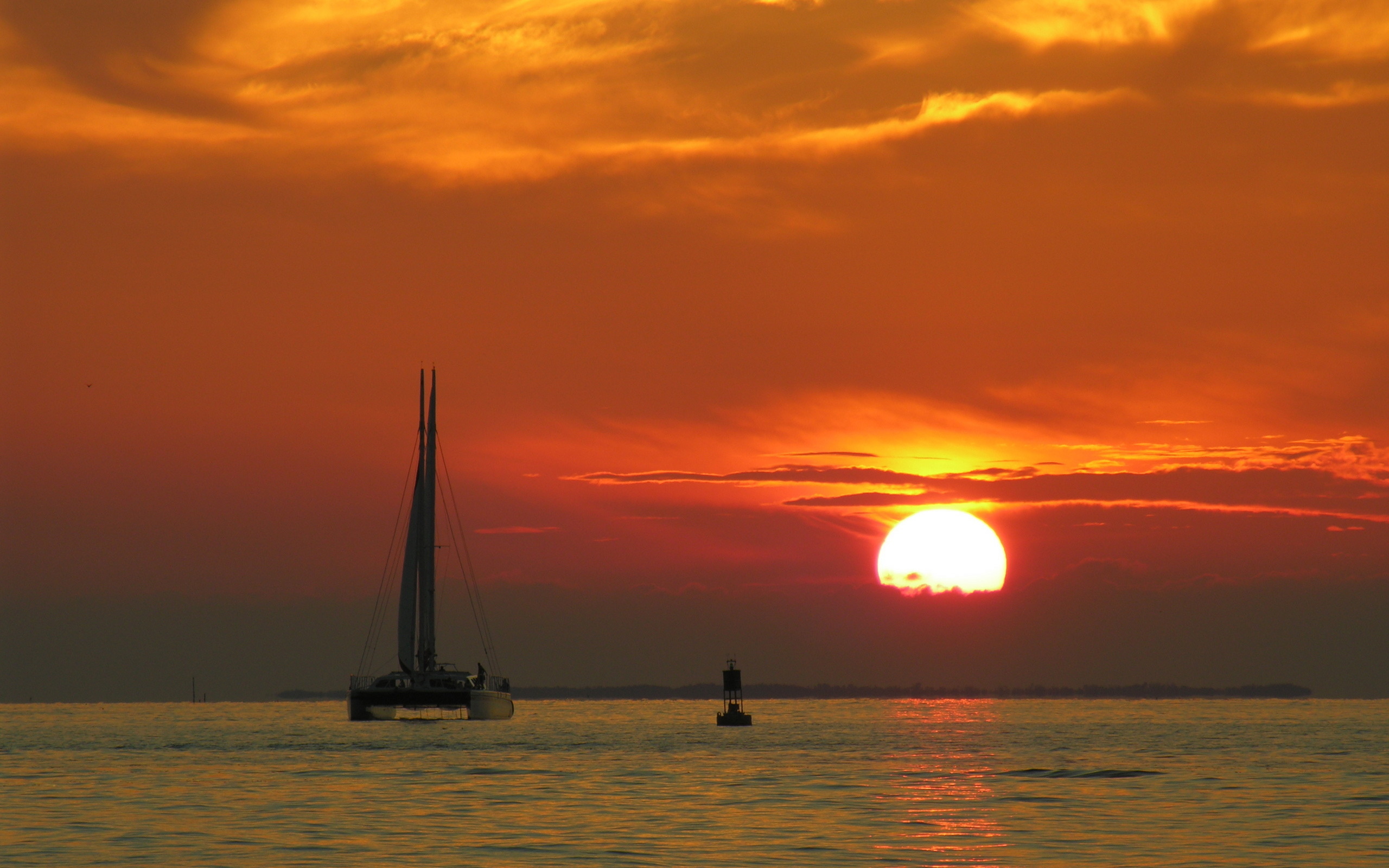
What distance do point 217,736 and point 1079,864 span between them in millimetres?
122679

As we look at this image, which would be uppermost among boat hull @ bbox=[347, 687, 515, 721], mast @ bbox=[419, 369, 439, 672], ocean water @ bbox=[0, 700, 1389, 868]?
mast @ bbox=[419, 369, 439, 672]

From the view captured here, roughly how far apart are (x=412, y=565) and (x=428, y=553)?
9.83ft

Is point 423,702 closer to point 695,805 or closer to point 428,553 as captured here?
point 428,553

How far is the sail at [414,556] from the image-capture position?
151 m

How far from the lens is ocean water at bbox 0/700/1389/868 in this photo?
4669cm

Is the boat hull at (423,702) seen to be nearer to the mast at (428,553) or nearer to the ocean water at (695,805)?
the mast at (428,553)

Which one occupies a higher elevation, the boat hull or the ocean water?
the boat hull

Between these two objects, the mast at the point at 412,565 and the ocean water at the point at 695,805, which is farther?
the mast at the point at 412,565

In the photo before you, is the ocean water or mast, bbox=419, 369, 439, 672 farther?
mast, bbox=419, 369, 439, 672

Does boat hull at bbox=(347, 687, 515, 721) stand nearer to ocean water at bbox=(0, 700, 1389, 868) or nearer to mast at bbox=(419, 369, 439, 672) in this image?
mast at bbox=(419, 369, 439, 672)

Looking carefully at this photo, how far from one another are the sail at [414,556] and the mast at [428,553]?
54mm

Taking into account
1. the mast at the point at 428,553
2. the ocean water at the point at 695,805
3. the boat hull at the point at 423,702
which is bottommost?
the ocean water at the point at 695,805

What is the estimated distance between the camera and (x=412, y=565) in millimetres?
153875

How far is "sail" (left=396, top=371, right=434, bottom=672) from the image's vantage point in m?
151
